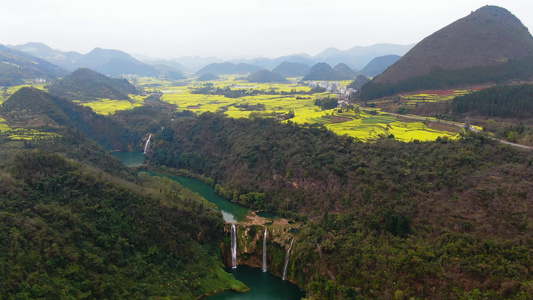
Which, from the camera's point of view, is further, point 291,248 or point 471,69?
point 471,69

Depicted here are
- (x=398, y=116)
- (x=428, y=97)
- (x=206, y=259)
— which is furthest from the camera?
(x=428, y=97)

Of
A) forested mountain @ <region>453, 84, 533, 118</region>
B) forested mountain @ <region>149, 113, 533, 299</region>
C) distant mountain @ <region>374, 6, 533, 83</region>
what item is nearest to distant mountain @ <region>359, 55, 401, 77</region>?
distant mountain @ <region>374, 6, 533, 83</region>

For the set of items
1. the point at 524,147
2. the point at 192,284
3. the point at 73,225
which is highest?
the point at 524,147

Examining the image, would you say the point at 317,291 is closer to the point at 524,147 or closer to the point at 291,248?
the point at 291,248

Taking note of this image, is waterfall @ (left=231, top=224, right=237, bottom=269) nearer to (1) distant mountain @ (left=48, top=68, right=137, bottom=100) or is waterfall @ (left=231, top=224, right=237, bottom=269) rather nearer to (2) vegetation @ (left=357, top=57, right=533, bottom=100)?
(2) vegetation @ (left=357, top=57, right=533, bottom=100)

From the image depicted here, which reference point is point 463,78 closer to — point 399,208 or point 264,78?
point 399,208

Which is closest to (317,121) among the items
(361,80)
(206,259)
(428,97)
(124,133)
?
(428,97)

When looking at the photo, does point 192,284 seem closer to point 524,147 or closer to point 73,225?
point 73,225

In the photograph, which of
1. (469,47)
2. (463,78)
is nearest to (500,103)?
(463,78)

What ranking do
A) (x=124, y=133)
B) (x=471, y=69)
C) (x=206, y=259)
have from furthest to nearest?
(x=124, y=133) < (x=471, y=69) < (x=206, y=259)

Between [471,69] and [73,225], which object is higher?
[471,69]
